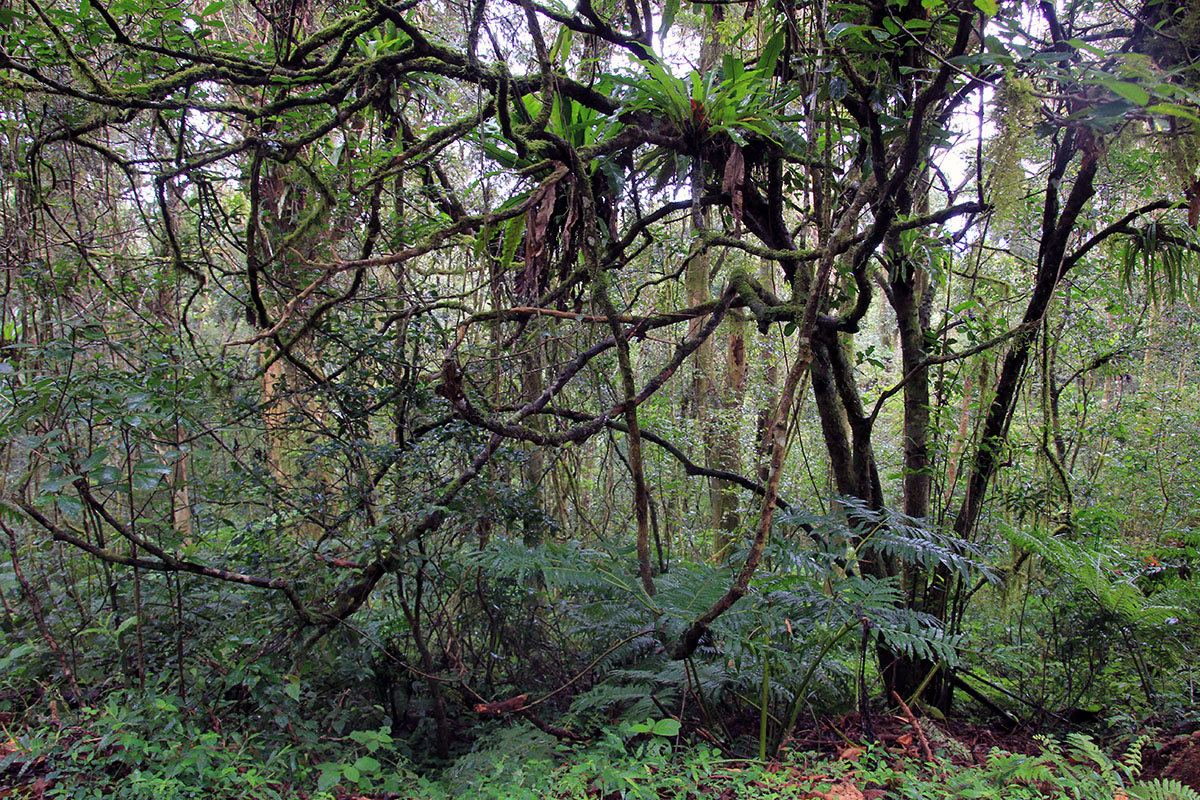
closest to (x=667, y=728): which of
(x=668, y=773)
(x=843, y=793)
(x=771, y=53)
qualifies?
(x=668, y=773)

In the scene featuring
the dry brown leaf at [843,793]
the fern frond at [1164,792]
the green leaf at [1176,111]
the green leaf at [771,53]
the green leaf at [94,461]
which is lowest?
the dry brown leaf at [843,793]

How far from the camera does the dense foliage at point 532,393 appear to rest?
7.77ft

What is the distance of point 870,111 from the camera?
224 centimetres

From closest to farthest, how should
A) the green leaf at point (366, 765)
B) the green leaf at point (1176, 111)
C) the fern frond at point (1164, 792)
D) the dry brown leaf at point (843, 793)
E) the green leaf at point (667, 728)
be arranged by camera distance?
the green leaf at point (1176, 111) → the fern frond at point (1164, 792) → the dry brown leaf at point (843, 793) → the green leaf at point (667, 728) → the green leaf at point (366, 765)

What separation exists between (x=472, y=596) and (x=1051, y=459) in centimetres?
313

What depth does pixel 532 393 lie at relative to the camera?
12.4 ft

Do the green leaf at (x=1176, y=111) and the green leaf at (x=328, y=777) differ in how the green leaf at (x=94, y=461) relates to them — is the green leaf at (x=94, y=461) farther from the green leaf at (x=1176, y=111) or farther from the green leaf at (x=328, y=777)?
the green leaf at (x=1176, y=111)

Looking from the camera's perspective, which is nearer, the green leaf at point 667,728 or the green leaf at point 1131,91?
the green leaf at point 1131,91

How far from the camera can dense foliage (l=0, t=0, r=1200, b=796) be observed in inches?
93.2

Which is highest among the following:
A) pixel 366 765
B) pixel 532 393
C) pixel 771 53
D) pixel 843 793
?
pixel 771 53

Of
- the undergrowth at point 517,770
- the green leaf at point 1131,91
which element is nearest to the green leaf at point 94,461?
the undergrowth at point 517,770

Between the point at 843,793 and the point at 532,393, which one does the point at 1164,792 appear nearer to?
the point at 843,793

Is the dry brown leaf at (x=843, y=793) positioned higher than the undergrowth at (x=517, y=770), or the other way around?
the dry brown leaf at (x=843, y=793)

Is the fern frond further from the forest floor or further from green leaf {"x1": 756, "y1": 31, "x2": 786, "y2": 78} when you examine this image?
green leaf {"x1": 756, "y1": 31, "x2": 786, "y2": 78}
